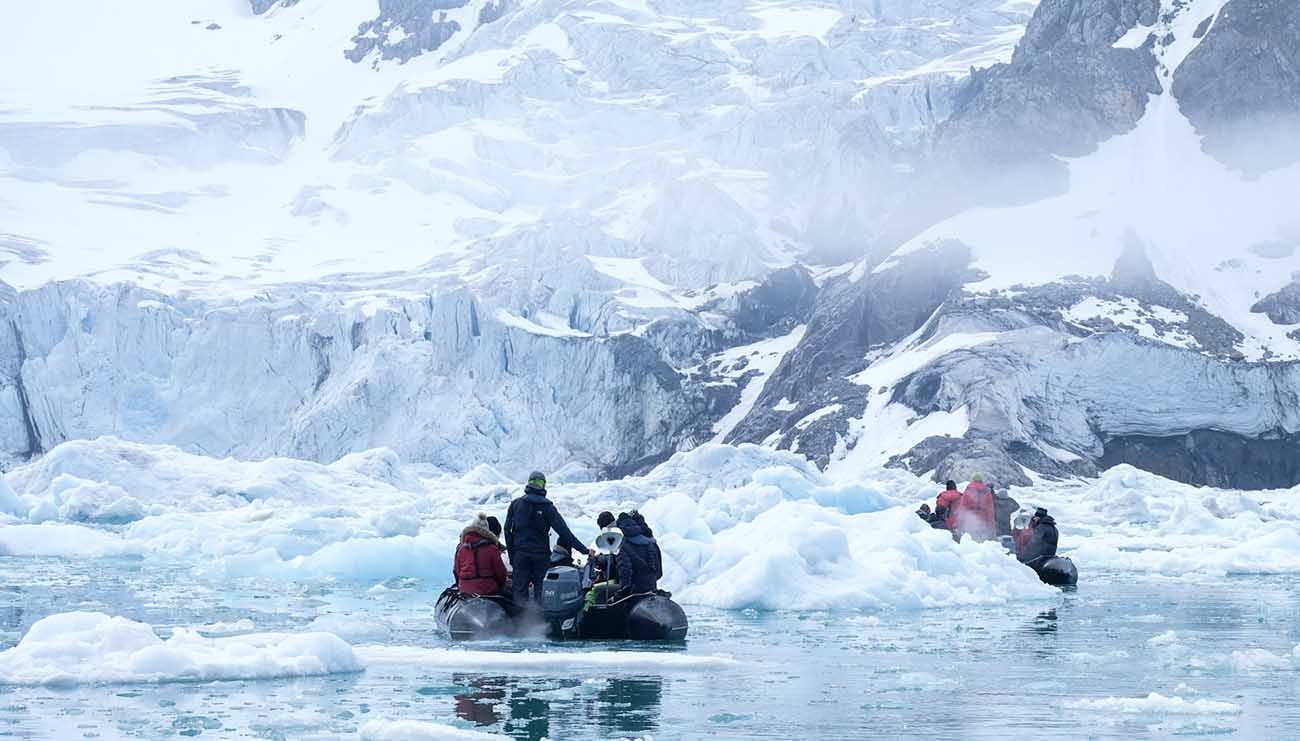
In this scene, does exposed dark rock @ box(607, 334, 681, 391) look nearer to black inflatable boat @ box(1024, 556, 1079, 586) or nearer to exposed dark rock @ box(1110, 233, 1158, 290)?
exposed dark rock @ box(1110, 233, 1158, 290)

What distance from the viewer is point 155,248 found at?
109m

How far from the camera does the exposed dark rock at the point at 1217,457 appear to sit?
3036 inches

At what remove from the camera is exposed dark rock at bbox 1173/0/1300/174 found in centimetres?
9638

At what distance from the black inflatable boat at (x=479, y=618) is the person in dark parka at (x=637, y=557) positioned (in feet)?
4.78

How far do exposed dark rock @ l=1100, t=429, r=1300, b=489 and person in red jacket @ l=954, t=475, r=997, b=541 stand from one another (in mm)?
47887

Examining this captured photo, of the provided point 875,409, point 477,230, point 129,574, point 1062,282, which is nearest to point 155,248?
point 477,230

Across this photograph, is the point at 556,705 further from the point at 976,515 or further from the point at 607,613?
the point at 976,515

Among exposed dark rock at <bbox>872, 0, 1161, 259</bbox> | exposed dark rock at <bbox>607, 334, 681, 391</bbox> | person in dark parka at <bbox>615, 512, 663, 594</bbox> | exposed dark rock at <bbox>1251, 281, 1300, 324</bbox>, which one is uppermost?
exposed dark rock at <bbox>872, 0, 1161, 259</bbox>

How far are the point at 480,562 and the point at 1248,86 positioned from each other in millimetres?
90196

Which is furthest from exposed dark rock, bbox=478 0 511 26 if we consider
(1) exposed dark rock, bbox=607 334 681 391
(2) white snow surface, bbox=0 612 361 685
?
(2) white snow surface, bbox=0 612 361 685

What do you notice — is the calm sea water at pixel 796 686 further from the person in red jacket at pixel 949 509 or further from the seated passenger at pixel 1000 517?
the seated passenger at pixel 1000 517

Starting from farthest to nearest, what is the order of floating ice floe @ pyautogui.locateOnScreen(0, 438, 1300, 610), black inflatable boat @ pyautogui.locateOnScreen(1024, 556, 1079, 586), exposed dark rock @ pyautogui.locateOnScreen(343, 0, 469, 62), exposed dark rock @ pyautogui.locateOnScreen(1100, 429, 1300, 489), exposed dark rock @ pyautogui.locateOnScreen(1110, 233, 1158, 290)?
1. exposed dark rock @ pyautogui.locateOnScreen(343, 0, 469, 62)
2. exposed dark rock @ pyautogui.locateOnScreen(1110, 233, 1158, 290)
3. exposed dark rock @ pyautogui.locateOnScreen(1100, 429, 1300, 489)
4. black inflatable boat @ pyautogui.locateOnScreen(1024, 556, 1079, 586)
5. floating ice floe @ pyautogui.locateOnScreen(0, 438, 1300, 610)

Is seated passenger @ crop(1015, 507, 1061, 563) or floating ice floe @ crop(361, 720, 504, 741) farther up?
floating ice floe @ crop(361, 720, 504, 741)

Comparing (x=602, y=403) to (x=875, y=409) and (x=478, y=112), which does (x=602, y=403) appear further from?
(x=478, y=112)
